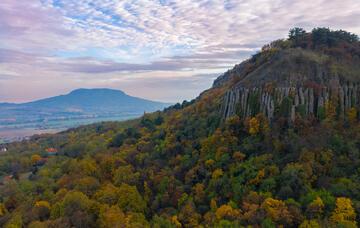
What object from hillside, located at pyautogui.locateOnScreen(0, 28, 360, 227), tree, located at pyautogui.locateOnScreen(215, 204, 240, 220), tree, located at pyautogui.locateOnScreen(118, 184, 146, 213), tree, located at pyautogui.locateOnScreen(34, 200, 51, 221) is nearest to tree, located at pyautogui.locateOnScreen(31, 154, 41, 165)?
hillside, located at pyautogui.locateOnScreen(0, 28, 360, 227)

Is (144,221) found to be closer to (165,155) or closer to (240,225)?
(240,225)

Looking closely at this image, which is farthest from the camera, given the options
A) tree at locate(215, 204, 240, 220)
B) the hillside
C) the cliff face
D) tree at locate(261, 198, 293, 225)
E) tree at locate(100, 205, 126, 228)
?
the cliff face

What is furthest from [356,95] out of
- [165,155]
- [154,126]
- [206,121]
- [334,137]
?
[154,126]

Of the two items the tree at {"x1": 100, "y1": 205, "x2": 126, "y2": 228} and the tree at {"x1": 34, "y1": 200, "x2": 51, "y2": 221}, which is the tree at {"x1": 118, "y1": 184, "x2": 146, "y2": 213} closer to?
the tree at {"x1": 100, "y1": 205, "x2": 126, "y2": 228}

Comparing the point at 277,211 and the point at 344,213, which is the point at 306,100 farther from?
the point at 277,211

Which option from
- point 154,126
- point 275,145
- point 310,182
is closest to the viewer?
point 310,182

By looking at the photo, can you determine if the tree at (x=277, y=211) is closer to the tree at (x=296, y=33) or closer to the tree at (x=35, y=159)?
the tree at (x=296, y=33)

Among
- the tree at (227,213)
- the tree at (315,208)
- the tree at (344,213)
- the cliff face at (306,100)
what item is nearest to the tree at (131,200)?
the tree at (227,213)

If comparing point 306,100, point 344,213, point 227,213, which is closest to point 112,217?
point 227,213

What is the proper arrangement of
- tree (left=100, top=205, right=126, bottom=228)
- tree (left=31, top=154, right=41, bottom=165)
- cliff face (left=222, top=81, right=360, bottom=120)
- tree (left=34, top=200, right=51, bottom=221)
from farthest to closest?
tree (left=31, top=154, right=41, bottom=165)
tree (left=34, top=200, right=51, bottom=221)
cliff face (left=222, top=81, right=360, bottom=120)
tree (left=100, top=205, right=126, bottom=228)
